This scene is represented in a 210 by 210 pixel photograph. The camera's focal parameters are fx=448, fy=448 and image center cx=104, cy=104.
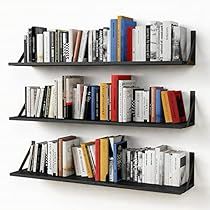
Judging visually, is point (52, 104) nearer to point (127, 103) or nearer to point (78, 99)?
point (78, 99)

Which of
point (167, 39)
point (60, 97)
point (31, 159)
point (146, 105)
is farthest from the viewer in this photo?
point (31, 159)

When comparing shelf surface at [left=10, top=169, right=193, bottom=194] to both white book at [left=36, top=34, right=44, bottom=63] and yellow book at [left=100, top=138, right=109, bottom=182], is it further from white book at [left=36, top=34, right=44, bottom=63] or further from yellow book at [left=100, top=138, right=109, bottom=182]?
white book at [left=36, top=34, right=44, bottom=63]

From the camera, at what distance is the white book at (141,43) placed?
2.48 m

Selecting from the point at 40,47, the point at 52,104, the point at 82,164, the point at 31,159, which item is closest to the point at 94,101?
the point at 52,104

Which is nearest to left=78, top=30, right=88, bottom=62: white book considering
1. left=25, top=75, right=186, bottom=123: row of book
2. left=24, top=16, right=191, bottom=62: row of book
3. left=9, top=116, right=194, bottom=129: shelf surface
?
left=24, top=16, right=191, bottom=62: row of book

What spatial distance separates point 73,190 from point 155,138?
0.69 m

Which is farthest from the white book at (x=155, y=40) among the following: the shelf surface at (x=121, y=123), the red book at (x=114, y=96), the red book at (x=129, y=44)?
the shelf surface at (x=121, y=123)

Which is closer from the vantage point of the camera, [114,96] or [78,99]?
[114,96]

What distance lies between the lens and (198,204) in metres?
2.56

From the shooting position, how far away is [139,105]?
254 centimetres

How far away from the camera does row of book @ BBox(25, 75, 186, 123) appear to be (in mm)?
2471

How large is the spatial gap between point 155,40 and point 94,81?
544mm

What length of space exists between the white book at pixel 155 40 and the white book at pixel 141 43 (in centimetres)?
5

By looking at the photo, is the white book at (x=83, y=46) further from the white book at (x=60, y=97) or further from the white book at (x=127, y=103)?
the white book at (x=127, y=103)
